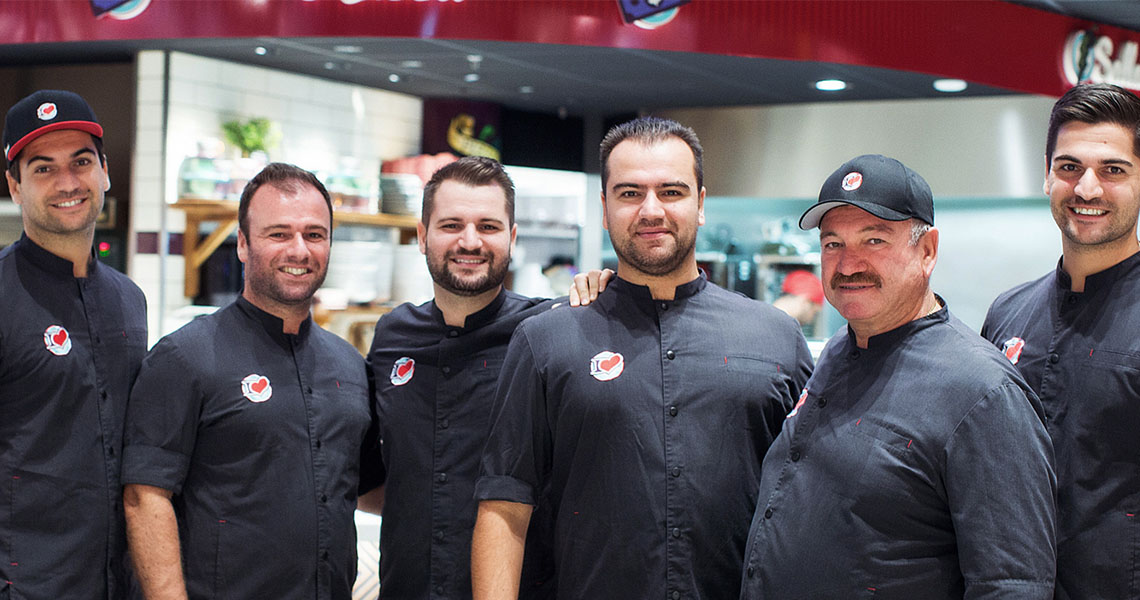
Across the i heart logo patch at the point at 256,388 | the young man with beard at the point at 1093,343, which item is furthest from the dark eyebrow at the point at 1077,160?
the i heart logo patch at the point at 256,388

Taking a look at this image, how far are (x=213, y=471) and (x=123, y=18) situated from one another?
4166 mm

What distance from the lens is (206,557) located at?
7.27 feet

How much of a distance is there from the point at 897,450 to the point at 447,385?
1.08m

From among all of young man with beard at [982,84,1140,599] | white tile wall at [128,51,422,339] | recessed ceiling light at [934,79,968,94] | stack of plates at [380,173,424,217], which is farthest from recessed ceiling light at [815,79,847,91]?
young man with beard at [982,84,1140,599]

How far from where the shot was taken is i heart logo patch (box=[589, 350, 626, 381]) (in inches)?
83.4

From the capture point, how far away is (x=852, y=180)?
72.9 inches

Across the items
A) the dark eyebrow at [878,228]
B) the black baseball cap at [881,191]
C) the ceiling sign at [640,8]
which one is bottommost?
the dark eyebrow at [878,228]

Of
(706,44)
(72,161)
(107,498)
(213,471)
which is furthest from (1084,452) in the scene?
(706,44)

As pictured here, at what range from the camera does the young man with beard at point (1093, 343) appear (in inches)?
74.2

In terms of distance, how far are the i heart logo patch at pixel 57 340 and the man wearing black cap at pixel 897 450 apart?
149 cm

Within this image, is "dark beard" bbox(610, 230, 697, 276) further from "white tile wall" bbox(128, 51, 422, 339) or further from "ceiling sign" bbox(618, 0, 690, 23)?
"white tile wall" bbox(128, 51, 422, 339)

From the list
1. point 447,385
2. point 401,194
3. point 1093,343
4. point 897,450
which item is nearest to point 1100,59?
point 401,194

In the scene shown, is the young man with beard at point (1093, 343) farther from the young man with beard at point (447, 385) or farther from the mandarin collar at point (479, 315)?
the mandarin collar at point (479, 315)

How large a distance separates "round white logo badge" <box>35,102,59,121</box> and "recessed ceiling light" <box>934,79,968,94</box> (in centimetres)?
540
